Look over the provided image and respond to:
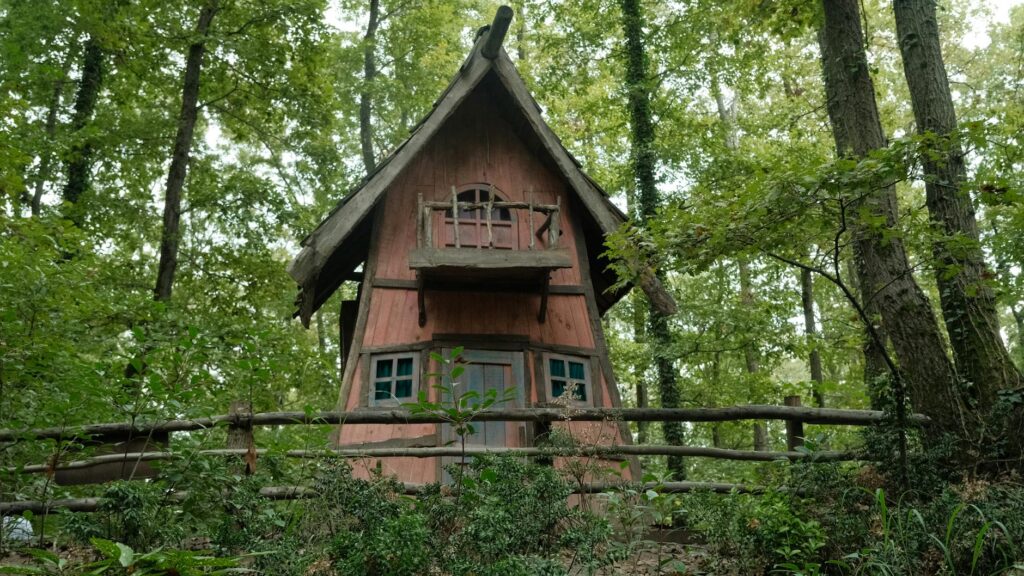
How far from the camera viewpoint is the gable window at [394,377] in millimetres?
10227

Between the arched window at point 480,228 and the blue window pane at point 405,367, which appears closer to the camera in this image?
the blue window pane at point 405,367

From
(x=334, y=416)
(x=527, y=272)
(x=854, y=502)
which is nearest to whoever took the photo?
(x=854, y=502)

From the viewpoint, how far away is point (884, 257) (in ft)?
25.1

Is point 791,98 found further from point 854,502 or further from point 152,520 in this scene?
point 152,520

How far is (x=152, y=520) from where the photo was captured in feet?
16.0

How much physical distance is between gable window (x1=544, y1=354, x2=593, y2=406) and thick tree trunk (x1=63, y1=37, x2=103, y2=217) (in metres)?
9.20

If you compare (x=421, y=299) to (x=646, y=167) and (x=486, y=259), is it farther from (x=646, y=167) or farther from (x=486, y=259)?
(x=646, y=167)

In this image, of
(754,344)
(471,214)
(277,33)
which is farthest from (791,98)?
(277,33)

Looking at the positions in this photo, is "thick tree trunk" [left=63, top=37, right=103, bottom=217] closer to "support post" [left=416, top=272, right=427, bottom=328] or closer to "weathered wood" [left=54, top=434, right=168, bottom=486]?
"support post" [left=416, top=272, right=427, bottom=328]

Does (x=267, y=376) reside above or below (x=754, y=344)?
below

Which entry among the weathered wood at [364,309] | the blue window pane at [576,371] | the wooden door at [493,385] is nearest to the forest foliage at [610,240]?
the weathered wood at [364,309]

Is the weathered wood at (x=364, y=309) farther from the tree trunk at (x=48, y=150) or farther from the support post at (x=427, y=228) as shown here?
the tree trunk at (x=48, y=150)

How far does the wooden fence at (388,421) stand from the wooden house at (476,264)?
6.62ft

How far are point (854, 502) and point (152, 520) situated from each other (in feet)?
16.5
